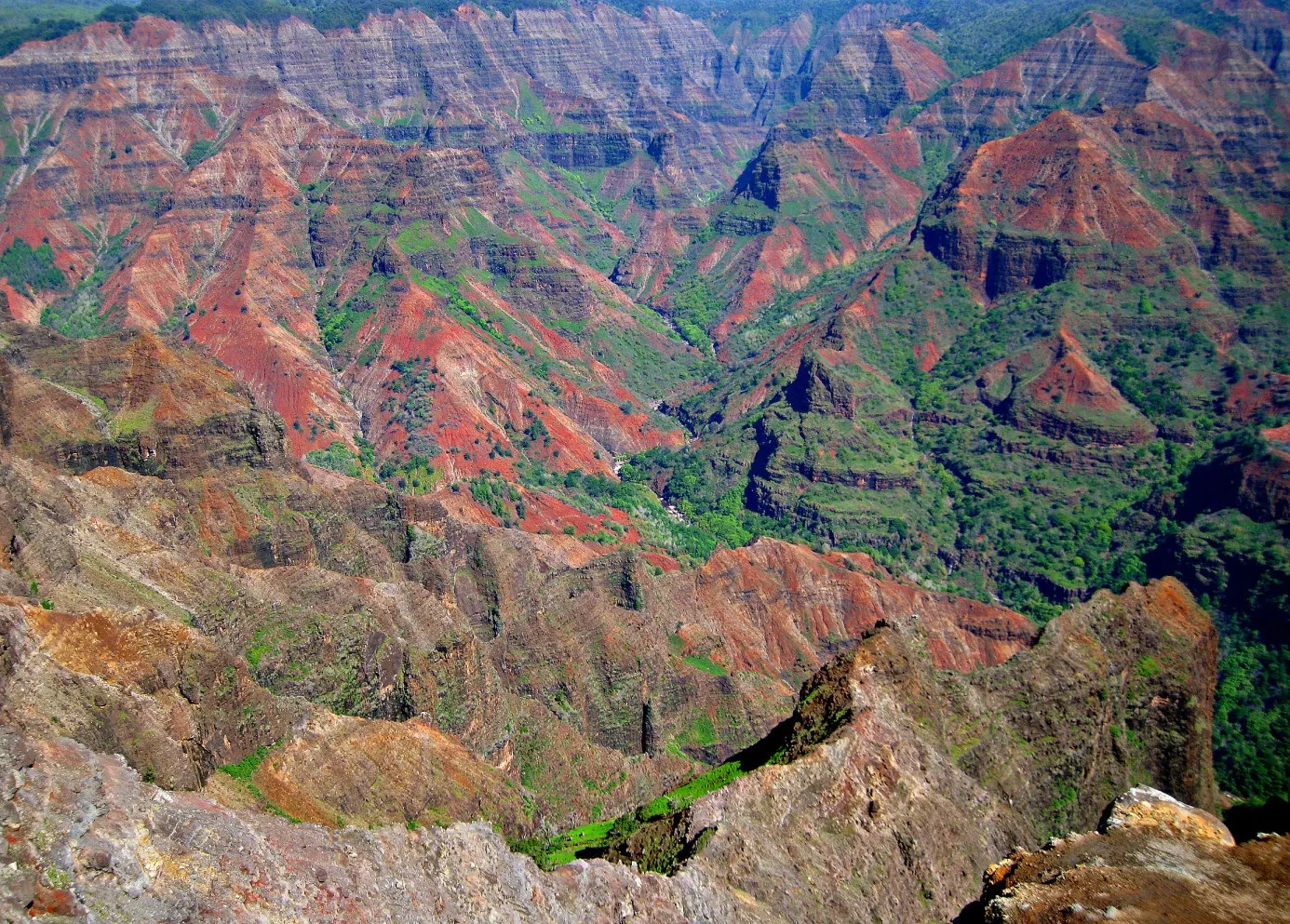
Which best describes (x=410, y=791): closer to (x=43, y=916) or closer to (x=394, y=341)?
(x=43, y=916)

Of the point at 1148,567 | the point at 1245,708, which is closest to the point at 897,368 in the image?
the point at 1148,567

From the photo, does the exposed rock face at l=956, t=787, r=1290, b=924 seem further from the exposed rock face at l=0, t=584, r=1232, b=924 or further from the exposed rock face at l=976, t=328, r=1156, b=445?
the exposed rock face at l=976, t=328, r=1156, b=445

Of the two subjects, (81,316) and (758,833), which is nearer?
(758,833)

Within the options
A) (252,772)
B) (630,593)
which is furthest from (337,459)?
(252,772)

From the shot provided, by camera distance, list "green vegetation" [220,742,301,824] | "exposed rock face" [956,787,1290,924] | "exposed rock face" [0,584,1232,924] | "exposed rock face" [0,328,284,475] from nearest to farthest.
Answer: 1. "exposed rock face" [0,584,1232,924]
2. "exposed rock face" [956,787,1290,924]
3. "green vegetation" [220,742,301,824]
4. "exposed rock face" [0,328,284,475]

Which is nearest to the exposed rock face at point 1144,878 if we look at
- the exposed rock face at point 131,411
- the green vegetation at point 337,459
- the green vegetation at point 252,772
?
the green vegetation at point 252,772

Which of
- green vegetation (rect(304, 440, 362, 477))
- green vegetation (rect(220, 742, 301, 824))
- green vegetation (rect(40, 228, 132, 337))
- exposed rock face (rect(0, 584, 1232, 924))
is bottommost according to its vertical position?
green vegetation (rect(40, 228, 132, 337))

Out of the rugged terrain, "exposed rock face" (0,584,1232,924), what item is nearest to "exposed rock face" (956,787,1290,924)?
the rugged terrain

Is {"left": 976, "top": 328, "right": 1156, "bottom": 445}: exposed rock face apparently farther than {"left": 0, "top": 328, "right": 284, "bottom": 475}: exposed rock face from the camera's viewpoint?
Yes

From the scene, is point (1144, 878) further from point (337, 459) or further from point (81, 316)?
point (81, 316)
